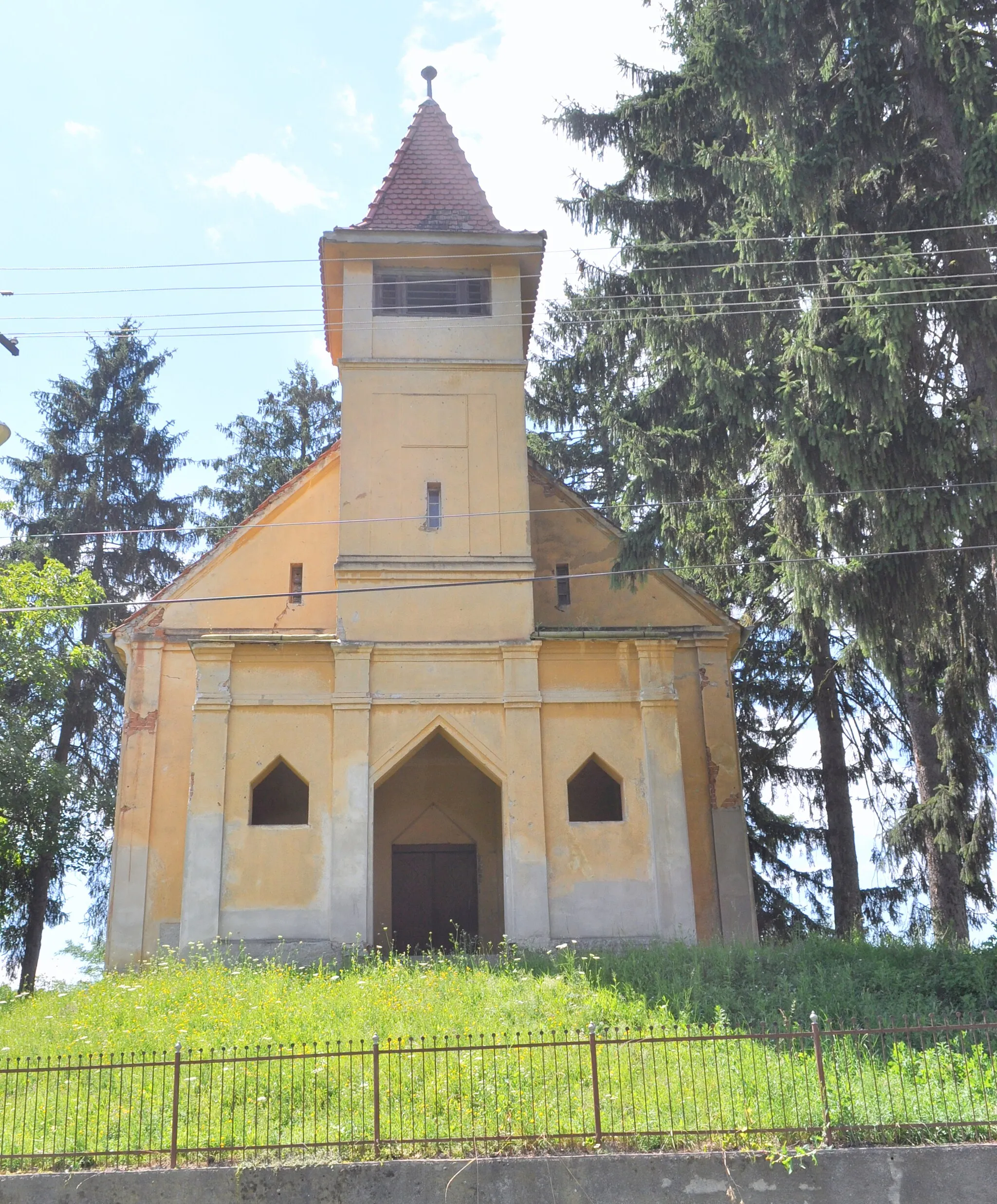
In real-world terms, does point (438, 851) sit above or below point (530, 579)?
below

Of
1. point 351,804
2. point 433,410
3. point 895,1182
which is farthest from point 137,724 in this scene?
point 895,1182

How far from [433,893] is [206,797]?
16.0 ft

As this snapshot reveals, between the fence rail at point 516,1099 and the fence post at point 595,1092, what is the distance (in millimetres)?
20

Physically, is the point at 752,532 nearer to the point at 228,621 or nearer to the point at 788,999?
the point at 228,621

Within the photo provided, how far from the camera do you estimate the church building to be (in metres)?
16.6

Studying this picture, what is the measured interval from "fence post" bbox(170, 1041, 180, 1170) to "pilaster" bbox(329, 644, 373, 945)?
6887mm

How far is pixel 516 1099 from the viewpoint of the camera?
9711 mm

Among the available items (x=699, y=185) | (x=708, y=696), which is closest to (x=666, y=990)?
(x=708, y=696)

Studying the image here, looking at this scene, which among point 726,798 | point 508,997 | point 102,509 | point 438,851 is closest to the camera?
point 508,997

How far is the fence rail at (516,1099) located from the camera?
30.1ft

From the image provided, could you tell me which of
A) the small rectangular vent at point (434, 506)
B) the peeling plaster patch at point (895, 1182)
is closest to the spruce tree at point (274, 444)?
the small rectangular vent at point (434, 506)

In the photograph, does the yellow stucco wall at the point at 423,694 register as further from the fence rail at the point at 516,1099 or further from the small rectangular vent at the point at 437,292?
the fence rail at the point at 516,1099

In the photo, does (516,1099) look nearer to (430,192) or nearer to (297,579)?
(297,579)

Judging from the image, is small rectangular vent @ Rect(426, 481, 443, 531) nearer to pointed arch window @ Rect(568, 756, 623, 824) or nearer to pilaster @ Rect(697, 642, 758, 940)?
pointed arch window @ Rect(568, 756, 623, 824)
